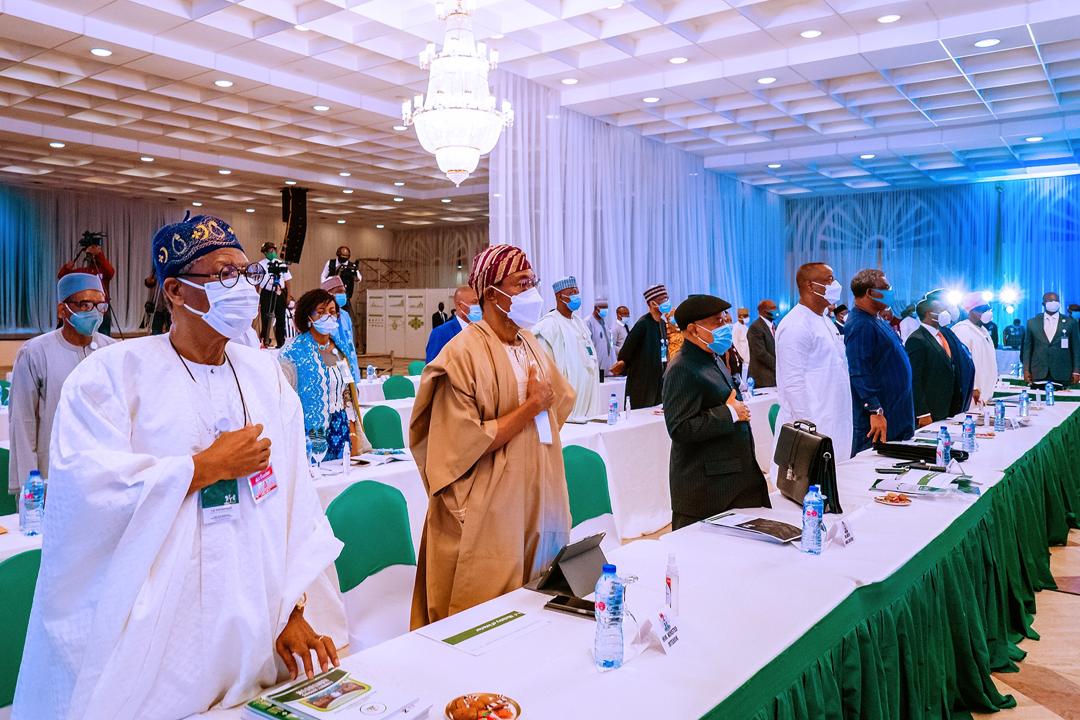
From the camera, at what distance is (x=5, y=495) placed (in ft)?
11.8

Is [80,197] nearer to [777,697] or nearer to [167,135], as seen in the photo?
[167,135]

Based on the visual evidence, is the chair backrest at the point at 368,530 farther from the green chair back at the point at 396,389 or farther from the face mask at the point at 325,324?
the green chair back at the point at 396,389

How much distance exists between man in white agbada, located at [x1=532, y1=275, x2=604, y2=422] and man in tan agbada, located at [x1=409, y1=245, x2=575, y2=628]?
3358mm

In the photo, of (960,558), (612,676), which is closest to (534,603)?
(612,676)

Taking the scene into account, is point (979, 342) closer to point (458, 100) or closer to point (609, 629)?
point (458, 100)

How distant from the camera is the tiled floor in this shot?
9.99 feet

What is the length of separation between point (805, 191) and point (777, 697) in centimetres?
1522

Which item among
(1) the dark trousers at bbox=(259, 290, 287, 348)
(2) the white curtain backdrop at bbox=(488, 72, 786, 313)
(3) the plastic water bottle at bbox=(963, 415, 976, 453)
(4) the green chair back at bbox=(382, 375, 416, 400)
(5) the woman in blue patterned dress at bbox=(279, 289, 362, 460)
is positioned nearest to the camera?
(5) the woman in blue patterned dress at bbox=(279, 289, 362, 460)

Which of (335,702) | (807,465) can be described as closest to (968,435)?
(807,465)

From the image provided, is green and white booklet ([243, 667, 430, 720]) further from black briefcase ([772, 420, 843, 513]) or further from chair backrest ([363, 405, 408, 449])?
chair backrest ([363, 405, 408, 449])

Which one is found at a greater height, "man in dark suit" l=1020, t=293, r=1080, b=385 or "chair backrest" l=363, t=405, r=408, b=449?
"man in dark suit" l=1020, t=293, r=1080, b=385

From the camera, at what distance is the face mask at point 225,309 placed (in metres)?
1.59

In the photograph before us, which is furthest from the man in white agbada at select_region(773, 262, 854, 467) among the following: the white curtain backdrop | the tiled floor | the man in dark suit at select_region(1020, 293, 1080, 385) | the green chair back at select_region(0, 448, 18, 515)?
the man in dark suit at select_region(1020, 293, 1080, 385)

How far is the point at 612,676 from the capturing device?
1644 mm
